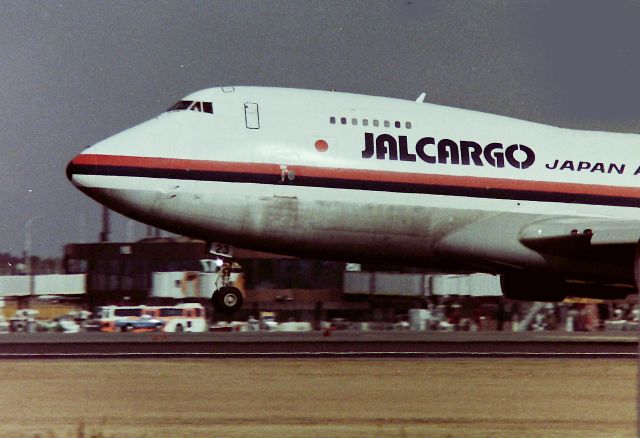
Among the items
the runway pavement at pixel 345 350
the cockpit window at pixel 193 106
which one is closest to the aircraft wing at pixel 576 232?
the runway pavement at pixel 345 350

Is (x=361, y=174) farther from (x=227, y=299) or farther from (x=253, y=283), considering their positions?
(x=253, y=283)

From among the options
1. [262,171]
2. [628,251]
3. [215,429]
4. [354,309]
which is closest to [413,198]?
[262,171]

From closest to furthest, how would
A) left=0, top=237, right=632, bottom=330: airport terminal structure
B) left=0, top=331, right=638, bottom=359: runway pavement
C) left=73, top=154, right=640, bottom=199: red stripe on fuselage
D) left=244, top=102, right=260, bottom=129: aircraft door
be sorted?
1. left=73, top=154, right=640, bottom=199: red stripe on fuselage
2. left=244, top=102, right=260, bottom=129: aircraft door
3. left=0, top=331, right=638, bottom=359: runway pavement
4. left=0, top=237, right=632, bottom=330: airport terminal structure

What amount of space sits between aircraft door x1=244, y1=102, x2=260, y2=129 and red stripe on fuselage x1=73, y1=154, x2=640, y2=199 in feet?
3.93

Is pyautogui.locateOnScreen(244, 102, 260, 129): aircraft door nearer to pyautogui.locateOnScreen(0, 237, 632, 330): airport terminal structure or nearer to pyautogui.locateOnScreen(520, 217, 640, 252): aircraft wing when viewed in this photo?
pyautogui.locateOnScreen(520, 217, 640, 252): aircraft wing

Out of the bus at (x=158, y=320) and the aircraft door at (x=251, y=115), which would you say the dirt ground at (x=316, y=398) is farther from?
the bus at (x=158, y=320)

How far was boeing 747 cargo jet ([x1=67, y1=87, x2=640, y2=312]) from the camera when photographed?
3078 centimetres

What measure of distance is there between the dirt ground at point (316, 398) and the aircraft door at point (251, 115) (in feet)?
21.7

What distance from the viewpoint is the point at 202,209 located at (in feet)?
101

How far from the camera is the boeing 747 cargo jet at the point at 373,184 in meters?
30.8

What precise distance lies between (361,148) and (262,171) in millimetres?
2945

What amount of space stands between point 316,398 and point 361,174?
971 centimetres

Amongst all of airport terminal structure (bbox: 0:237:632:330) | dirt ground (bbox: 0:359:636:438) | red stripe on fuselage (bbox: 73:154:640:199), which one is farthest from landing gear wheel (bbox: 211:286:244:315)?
airport terminal structure (bbox: 0:237:632:330)

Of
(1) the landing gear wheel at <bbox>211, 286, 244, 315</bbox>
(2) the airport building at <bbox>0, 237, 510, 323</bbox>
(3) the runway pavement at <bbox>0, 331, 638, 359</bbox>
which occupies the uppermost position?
(2) the airport building at <bbox>0, 237, 510, 323</bbox>
